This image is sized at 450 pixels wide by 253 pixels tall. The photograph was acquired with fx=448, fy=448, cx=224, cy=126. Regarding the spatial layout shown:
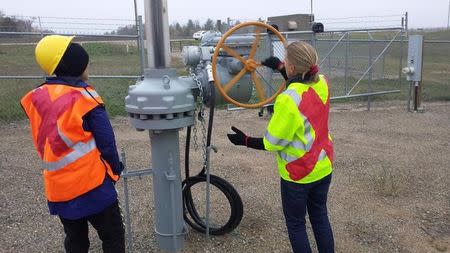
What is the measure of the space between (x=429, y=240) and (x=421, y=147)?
9.36 ft

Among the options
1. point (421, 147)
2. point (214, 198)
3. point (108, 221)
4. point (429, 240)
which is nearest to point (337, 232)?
point (429, 240)

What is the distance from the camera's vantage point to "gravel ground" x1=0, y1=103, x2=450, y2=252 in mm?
3480

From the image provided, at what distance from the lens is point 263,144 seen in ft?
8.86

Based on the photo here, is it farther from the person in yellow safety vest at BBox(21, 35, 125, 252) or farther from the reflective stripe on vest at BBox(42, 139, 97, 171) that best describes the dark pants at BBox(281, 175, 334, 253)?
the reflective stripe on vest at BBox(42, 139, 97, 171)

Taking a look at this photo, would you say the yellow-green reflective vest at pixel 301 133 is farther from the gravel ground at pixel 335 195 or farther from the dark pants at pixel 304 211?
the gravel ground at pixel 335 195

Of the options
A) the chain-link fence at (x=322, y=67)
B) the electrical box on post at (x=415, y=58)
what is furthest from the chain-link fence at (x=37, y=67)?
the electrical box on post at (x=415, y=58)

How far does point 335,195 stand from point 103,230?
8.23ft

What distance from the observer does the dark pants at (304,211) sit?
270cm

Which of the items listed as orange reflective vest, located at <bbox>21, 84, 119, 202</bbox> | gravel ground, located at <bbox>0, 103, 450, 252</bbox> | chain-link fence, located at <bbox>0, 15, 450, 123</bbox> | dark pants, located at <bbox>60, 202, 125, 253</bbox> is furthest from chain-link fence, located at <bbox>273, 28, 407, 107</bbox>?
orange reflective vest, located at <bbox>21, 84, 119, 202</bbox>

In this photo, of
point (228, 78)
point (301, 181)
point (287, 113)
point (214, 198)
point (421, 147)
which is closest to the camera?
point (287, 113)

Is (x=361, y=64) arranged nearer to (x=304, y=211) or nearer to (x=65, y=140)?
(x=304, y=211)

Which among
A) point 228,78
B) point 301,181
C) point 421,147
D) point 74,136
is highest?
point 228,78

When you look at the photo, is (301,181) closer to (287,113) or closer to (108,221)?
(287,113)

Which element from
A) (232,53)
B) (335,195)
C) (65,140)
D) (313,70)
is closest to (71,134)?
(65,140)
